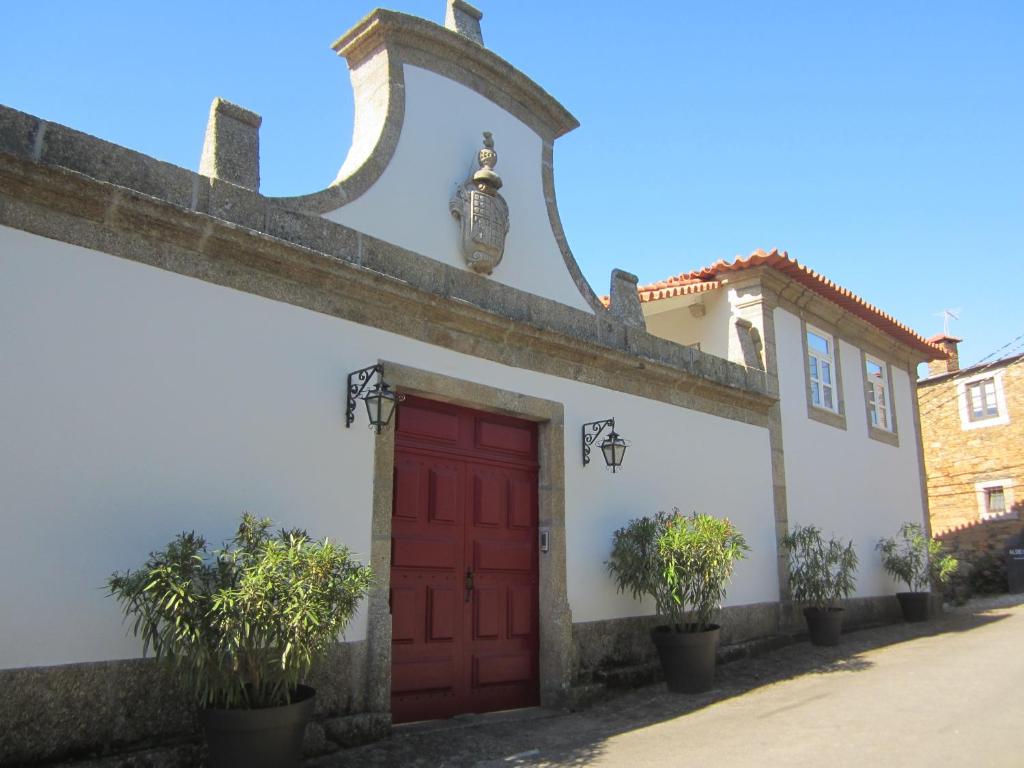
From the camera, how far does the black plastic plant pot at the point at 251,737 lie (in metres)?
3.94

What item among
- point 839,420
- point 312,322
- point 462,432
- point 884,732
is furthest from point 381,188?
point 839,420

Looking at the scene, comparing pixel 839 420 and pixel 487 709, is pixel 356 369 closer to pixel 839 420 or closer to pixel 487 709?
pixel 487 709

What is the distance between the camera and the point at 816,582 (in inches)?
367

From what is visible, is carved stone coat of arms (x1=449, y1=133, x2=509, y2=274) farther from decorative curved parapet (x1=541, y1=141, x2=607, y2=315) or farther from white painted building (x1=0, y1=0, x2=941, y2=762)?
decorative curved parapet (x1=541, y1=141, x2=607, y2=315)

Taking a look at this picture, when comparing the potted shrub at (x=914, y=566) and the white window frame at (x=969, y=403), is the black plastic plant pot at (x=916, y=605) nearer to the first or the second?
the potted shrub at (x=914, y=566)

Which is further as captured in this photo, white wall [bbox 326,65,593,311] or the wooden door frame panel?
white wall [bbox 326,65,593,311]

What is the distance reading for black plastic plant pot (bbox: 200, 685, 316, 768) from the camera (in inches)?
155

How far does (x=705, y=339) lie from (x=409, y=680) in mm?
6788

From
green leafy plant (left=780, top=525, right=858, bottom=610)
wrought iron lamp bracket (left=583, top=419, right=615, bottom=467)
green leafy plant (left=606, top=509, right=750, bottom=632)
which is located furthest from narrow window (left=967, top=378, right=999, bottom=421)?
wrought iron lamp bracket (left=583, top=419, right=615, bottom=467)

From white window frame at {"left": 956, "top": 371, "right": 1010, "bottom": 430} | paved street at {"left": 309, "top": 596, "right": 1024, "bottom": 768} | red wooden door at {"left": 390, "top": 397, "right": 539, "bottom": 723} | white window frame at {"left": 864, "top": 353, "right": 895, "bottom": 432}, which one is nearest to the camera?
paved street at {"left": 309, "top": 596, "right": 1024, "bottom": 768}

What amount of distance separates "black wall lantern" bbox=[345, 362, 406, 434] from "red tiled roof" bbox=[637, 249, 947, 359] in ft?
18.7

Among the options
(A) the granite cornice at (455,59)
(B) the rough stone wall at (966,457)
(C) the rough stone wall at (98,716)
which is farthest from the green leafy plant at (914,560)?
(C) the rough stone wall at (98,716)

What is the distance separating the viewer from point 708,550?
6.97 meters

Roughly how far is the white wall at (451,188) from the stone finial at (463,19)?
1.79 ft
